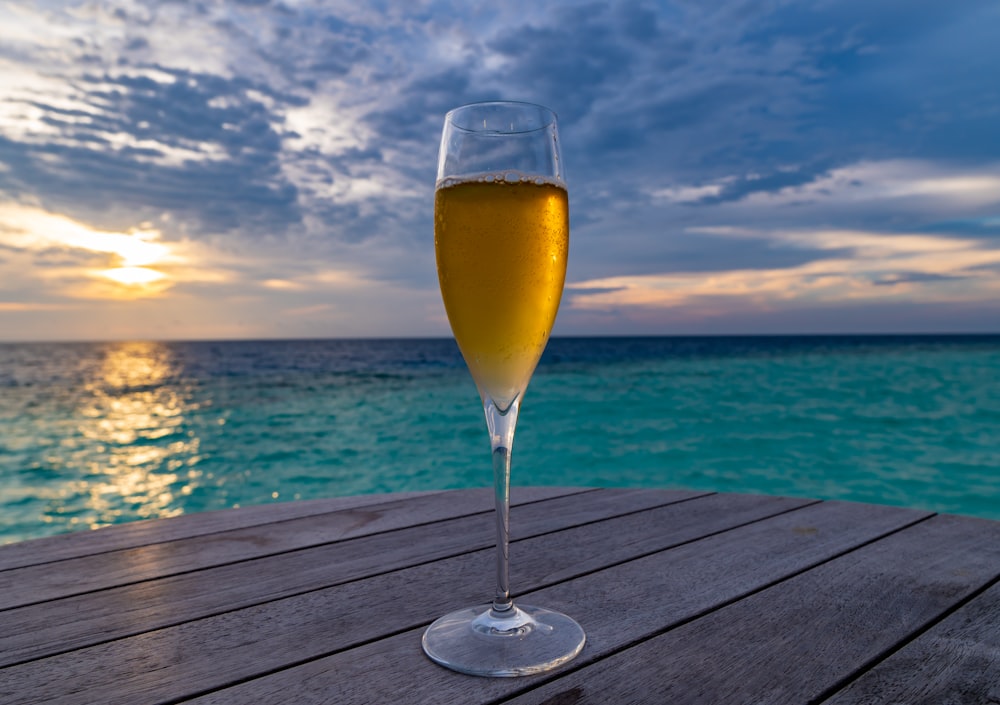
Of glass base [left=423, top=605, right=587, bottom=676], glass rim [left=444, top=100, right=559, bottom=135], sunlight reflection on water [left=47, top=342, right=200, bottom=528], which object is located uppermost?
glass rim [left=444, top=100, right=559, bottom=135]

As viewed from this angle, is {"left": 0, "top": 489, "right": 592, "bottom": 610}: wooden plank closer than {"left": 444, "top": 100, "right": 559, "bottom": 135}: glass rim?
No

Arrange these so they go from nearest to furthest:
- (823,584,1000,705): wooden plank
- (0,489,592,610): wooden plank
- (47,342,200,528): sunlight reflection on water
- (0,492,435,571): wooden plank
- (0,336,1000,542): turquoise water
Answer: (823,584,1000,705): wooden plank → (0,489,592,610): wooden plank → (0,492,435,571): wooden plank → (47,342,200,528): sunlight reflection on water → (0,336,1000,542): turquoise water

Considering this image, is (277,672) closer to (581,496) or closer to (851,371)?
(581,496)

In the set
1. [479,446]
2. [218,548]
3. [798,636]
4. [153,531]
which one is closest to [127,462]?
[479,446]

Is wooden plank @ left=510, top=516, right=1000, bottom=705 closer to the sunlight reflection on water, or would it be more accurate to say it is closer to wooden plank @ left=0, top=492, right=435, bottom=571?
wooden plank @ left=0, top=492, right=435, bottom=571

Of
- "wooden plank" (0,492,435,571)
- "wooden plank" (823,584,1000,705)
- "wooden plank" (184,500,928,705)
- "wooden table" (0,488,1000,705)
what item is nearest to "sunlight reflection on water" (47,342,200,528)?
"wooden plank" (0,492,435,571)

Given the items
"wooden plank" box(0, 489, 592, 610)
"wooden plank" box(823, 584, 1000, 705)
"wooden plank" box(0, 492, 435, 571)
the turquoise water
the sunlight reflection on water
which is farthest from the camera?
the turquoise water

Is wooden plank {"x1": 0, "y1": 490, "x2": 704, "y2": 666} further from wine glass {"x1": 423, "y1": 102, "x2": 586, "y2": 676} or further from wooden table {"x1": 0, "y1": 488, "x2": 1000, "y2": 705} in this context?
wine glass {"x1": 423, "y1": 102, "x2": 586, "y2": 676}

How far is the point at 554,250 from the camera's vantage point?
86cm

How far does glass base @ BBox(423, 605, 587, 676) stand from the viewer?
0.73 metres

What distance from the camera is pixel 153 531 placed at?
51.4 inches

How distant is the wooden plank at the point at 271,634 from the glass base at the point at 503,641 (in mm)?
65

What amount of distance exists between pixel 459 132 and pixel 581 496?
3.25 ft

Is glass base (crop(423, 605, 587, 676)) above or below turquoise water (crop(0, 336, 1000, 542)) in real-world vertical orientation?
above
